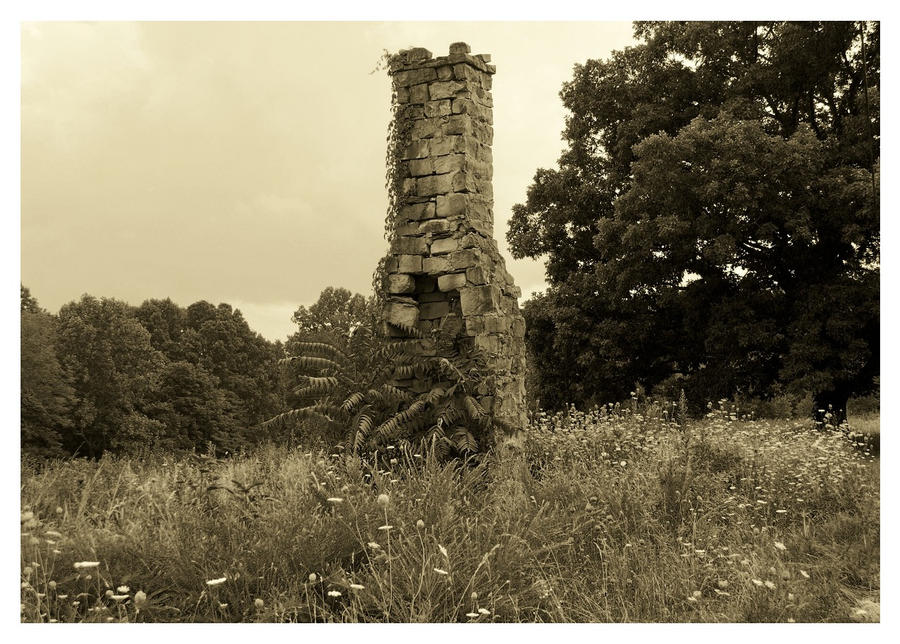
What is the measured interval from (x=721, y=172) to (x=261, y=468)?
9.82 m

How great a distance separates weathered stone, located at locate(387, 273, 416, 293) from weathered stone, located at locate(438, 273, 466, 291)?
1.22 feet

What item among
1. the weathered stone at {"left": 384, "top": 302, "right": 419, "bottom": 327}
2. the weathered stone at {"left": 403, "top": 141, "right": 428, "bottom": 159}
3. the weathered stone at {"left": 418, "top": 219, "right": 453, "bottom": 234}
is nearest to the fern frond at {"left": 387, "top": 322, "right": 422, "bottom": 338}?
the weathered stone at {"left": 384, "top": 302, "right": 419, "bottom": 327}

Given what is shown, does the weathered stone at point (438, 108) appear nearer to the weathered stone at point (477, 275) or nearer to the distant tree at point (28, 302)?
the weathered stone at point (477, 275)

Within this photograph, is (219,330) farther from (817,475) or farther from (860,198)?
(860,198)

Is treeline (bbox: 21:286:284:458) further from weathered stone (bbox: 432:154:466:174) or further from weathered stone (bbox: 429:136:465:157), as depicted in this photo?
weathered stone (bbox: 429:136:465:157)

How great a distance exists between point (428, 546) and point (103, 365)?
17.8 feet

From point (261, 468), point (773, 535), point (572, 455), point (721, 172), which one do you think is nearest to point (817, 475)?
point (773, 535)

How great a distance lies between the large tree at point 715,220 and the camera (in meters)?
13.2

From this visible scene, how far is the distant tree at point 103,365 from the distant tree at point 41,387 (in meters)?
0.22

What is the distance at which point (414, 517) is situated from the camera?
5.17m

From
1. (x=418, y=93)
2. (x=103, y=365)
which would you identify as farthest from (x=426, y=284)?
(x=103, y=365)

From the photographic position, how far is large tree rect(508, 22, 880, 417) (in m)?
13.2

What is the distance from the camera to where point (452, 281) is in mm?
8219

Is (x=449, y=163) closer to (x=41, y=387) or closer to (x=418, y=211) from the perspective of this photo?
(x=418, y=211)
